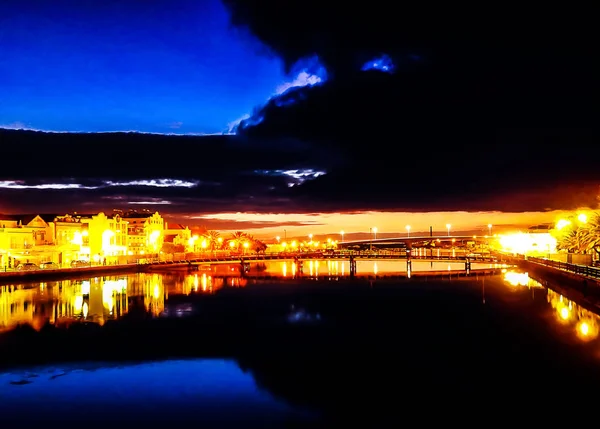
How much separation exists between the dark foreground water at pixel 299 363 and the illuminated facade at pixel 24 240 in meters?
27.9

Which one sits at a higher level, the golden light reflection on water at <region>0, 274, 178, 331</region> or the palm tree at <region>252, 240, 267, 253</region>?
the palm tree at <region>252, 240, 267, 253</region>

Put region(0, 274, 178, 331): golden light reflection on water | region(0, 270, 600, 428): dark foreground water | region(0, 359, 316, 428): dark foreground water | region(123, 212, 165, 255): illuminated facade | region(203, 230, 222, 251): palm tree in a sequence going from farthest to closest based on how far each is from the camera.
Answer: region(203, 230, 222, 251): palm tree, region(123, 212, 165, 255): illuminated facade, region(0, 274, 178, 331): golden light reflection on water, region(0, 270, 600, 428): dark foreground water, region(0, 359, 316, 428): dark foreground water

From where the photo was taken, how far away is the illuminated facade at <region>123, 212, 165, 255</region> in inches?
4425

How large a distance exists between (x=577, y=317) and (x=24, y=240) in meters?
67.0

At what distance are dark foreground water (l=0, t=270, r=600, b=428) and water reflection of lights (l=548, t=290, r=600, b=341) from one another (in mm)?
237

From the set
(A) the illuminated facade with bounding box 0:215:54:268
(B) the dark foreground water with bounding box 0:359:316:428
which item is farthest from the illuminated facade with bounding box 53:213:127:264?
(B) the dark foreground water with bounding box 0:359:316:428

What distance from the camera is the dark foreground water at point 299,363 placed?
18562 millimetres

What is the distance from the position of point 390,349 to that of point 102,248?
249ft

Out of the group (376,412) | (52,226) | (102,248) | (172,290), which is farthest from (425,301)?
(102,248)

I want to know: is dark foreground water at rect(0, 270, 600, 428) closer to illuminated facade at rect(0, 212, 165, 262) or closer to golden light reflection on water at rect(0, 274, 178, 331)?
golden light reflection on water at rect(0, 274, 178, 331)

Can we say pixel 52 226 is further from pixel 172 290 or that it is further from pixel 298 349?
pixel 298 349

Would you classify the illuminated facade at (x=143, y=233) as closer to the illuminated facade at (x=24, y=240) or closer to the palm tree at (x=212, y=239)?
the illuminated facade at (x=24, y=240)

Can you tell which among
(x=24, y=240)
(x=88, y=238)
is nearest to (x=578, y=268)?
(x=24, y=240)

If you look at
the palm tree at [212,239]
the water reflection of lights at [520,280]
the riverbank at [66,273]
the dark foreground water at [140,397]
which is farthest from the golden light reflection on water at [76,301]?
the palm tree at [212,239]
